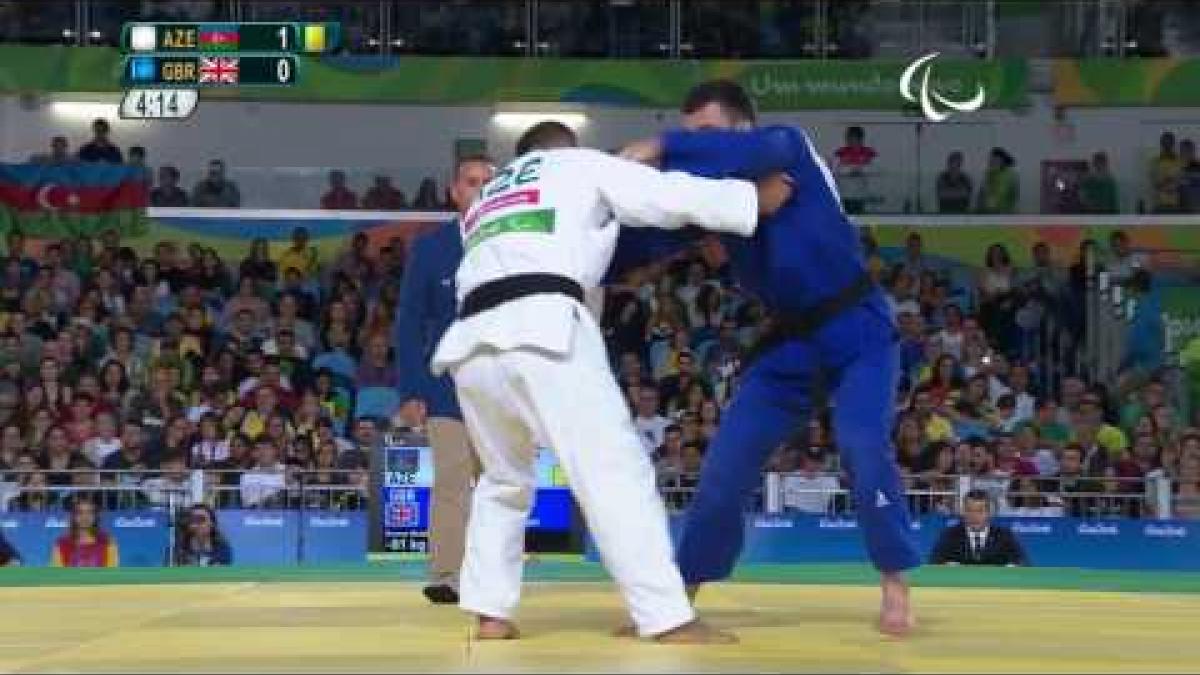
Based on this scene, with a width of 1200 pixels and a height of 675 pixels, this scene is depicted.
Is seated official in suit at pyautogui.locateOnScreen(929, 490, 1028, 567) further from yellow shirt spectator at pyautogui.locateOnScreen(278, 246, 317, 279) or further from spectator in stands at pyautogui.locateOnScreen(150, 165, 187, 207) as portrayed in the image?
spectator in stands at pyautogui.locateOnScreen(150, 165, 187, 207)

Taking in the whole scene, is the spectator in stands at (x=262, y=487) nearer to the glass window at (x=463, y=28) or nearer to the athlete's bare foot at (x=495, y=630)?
the athlete's bare foot at (x=495, y=630)

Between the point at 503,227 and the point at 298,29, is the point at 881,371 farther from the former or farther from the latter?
the point at 298,29

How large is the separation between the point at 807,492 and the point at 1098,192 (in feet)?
31.8

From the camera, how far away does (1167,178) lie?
953 inches

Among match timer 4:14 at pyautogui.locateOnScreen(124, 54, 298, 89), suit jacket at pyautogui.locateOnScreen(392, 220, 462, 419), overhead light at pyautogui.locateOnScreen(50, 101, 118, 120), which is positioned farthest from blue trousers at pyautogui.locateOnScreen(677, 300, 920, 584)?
overhead light at pyautogui.locateOnScreen(50, 101, 118, 120)

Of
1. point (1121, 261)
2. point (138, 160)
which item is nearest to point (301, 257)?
point (138, 160)

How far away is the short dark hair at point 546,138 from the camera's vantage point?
7043 mm

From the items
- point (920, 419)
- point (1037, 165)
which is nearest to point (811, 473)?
point (920, 419)

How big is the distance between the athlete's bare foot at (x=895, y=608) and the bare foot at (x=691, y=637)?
70 centimetres

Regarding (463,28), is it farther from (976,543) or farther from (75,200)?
(976,543)

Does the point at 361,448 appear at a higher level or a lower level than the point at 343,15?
lower

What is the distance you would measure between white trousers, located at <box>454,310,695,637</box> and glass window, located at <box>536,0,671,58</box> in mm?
18727

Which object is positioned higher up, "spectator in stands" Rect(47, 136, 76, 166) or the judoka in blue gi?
"spectator in stands" Rect(47, 136, 76, 166)

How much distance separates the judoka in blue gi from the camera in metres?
7.18
